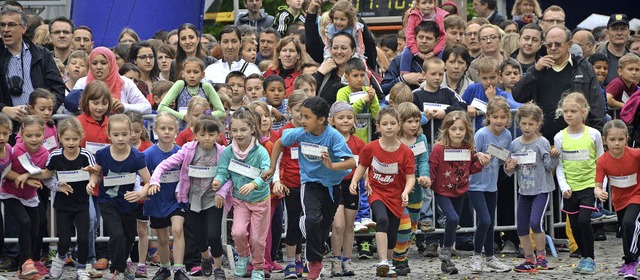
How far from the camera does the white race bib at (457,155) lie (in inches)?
516

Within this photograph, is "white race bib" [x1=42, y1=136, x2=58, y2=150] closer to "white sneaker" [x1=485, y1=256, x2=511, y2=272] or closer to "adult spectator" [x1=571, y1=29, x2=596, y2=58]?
"white sneaker" [x1=485, y1=256, x2=511, y2=272]

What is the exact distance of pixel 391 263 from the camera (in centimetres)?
1275

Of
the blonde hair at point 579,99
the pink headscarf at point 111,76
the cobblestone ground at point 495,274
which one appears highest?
the pink headscarf at point 111,76

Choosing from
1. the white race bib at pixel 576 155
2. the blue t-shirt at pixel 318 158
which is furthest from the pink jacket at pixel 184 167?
the white race bib at pixel 576 155

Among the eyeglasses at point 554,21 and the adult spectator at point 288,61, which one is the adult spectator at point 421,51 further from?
the eyeglasses at point 554,21

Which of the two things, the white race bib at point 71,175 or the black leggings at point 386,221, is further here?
the black leggings at point 386,221

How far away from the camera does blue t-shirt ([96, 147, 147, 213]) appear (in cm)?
1227

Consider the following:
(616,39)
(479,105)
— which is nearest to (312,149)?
(479,105)

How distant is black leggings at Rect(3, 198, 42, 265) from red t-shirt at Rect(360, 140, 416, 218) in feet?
9.16

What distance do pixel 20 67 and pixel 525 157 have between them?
4592mm

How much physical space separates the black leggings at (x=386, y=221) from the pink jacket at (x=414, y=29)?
10.3 ft

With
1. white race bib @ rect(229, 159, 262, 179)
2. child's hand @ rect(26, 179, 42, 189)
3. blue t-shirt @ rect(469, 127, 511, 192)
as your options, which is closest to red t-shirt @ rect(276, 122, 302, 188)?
white race bib @ rect(229, 159, 262, 179)

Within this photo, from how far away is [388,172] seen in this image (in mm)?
12562

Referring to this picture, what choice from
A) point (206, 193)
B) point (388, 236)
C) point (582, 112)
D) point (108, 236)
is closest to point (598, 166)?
point (582, 112)
